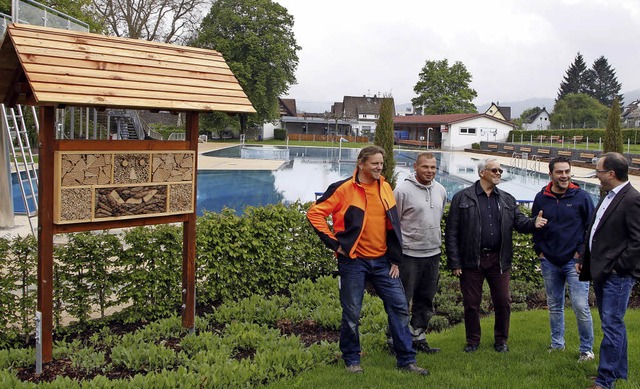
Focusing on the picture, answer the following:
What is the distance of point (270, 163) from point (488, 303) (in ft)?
81.2

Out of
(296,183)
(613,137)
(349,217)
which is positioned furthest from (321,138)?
(349,217)

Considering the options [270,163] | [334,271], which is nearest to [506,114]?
[270,163]

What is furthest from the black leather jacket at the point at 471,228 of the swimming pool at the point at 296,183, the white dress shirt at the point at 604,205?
the swimming pool at the point at 296,183

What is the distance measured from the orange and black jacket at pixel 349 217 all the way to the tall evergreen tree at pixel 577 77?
91.7 metres

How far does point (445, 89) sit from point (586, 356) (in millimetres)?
63808

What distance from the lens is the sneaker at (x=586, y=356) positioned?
463 centimetres

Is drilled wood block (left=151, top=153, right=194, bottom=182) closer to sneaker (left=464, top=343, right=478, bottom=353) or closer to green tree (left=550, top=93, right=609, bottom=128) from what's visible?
sneaker (left=464, top=343, right=478, bottom=353)

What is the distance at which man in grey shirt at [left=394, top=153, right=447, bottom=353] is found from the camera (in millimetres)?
4883

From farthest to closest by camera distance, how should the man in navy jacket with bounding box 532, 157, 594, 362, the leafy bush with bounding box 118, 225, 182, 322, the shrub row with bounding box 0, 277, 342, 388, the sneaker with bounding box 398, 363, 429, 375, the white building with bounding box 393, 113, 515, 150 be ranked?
the white building with bounding box 393, 113, 515, 150 → the leafy bush with bounding box 118, 225, 182, 322 → the man in navy jacket with bounding box 532, 157, 594, 362 → the sneaker with bounding box 398, 363, 429, 375 → the shrub row with bounding box 0, 277, 342, 388

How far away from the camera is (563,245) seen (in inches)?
188

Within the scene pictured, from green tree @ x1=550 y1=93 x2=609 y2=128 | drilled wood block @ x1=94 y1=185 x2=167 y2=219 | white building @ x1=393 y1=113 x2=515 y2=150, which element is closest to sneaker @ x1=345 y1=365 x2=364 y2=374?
drilled wood block @ x1=94 y1=185 x2=167 y2=219

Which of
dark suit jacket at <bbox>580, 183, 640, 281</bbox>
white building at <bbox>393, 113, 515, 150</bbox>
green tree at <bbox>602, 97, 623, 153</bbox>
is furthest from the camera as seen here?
white building at <bbox>393, 113, 515, 150</bbox>

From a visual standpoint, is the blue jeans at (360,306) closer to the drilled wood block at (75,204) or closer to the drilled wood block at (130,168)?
the drilled wood block at (130,168)

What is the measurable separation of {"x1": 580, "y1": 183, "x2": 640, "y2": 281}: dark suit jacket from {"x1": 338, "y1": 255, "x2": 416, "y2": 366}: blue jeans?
1488 mm
